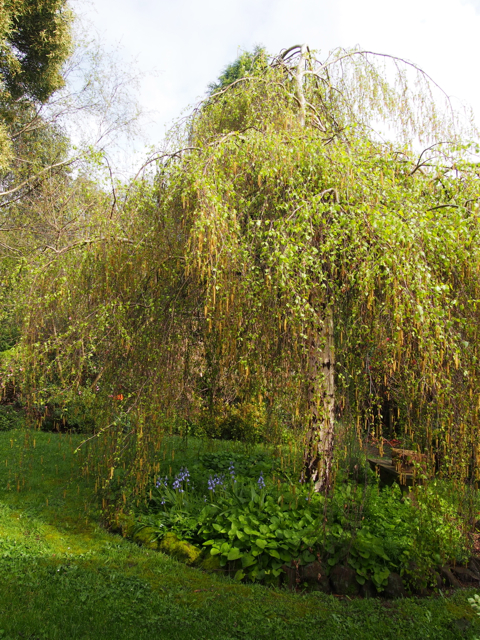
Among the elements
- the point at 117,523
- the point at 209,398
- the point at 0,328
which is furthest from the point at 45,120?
the point at 117,523

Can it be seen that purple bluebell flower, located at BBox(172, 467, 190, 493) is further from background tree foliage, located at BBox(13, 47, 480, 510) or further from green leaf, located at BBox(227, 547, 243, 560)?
green leaf, located at BBox(227, 547, 243, 560)

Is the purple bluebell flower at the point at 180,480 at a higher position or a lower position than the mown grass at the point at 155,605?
higher

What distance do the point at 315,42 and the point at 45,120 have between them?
7.77 meters

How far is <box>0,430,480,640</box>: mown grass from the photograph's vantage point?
8.73ft

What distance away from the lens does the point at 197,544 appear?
3.75 metres

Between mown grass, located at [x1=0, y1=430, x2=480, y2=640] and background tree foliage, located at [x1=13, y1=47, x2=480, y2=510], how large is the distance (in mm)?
658

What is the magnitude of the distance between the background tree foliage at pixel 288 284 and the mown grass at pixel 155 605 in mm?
658

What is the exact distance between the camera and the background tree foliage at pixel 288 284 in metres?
2.75

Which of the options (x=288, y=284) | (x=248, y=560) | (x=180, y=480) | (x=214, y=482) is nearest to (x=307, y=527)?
(x=248, y=560)

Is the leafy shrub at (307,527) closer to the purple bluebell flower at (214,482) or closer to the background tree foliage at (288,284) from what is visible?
the purple bluebell flower at (214,482)

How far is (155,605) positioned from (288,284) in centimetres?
217

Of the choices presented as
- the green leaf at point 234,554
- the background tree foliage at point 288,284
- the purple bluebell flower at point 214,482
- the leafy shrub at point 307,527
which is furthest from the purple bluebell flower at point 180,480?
the green leaf at point 234,554

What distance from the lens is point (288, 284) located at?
2.72 metres

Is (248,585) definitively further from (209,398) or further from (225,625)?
(209,398)
